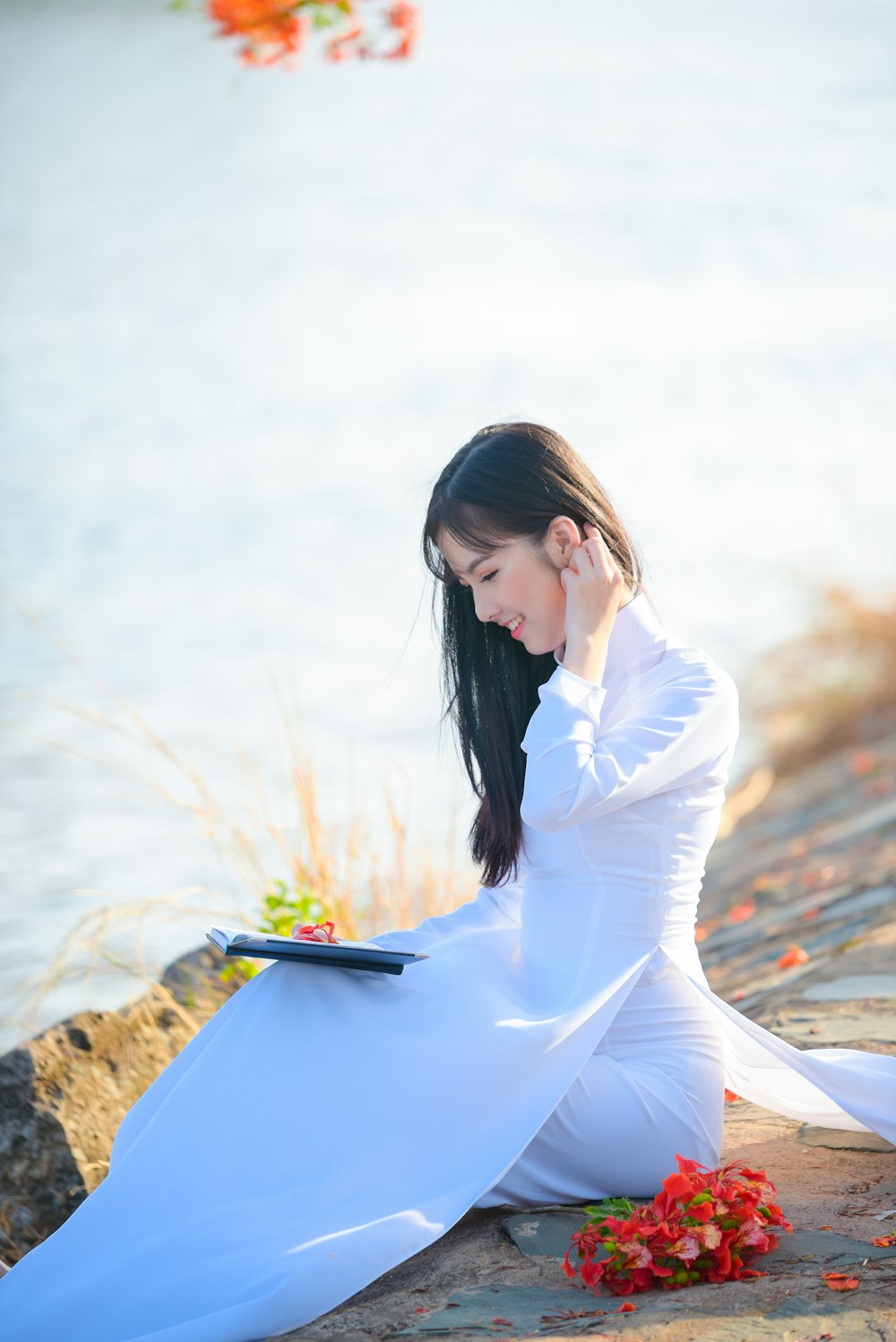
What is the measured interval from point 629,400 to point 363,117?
28.5 feet

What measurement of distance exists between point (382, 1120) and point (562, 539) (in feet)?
3.13

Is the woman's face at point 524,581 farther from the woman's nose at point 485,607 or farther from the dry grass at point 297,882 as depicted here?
the dry grass at point 297,882

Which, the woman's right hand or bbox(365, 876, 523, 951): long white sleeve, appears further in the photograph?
bbox(365, 876, 523, 951): long white sleeve

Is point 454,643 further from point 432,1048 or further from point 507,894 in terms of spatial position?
point 432,1048

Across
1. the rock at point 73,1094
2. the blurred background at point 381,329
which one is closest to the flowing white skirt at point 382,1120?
the rock at point 73,1094

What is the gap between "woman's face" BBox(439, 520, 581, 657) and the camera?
248cm

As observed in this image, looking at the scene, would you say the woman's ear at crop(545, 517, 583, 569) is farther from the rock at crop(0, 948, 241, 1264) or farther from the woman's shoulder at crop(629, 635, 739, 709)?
the rock at crop(0, 948, 241, 1264)

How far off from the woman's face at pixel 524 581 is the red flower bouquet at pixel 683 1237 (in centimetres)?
88

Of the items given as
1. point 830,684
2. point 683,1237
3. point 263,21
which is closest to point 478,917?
point 683,1237

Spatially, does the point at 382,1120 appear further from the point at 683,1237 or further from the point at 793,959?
the point at 793,959

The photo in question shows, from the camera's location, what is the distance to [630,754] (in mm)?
2299

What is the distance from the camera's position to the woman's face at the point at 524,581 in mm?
2477

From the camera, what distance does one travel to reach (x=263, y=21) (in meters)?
4.11

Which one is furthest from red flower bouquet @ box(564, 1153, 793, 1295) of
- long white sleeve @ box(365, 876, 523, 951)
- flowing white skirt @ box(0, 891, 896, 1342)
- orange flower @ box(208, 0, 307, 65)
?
orange flower @ box(208, 0, 307, 65)
